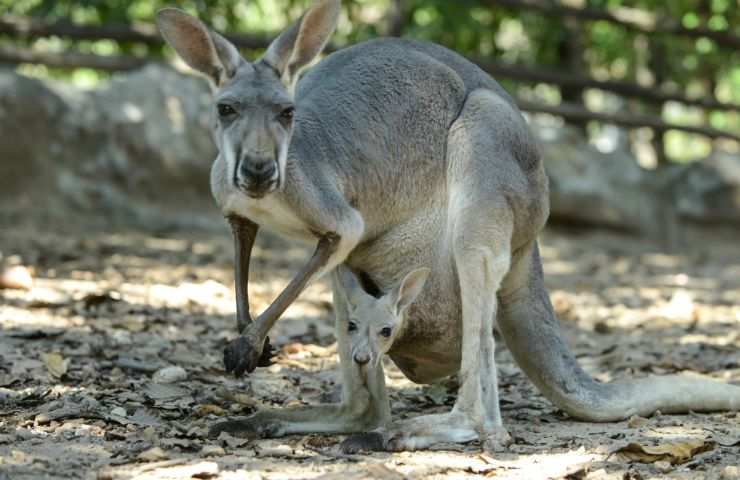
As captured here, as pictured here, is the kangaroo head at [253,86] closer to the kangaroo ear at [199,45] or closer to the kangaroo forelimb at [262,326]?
the kangaroo ear at [199,45]

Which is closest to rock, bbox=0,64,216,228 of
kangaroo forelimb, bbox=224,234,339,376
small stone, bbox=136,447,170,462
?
kangaroo forelimb, bbox=224,234,339,376

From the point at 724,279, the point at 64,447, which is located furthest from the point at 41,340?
the point at 724,279

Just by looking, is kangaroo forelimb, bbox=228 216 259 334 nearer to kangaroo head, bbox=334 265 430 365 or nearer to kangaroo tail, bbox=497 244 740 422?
kangaroo head, bbox=334 265 430 365

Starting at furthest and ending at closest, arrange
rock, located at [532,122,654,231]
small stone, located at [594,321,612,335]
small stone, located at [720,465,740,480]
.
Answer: rock, located at [532,122,654,231] < small stone, located at [594,321,612,335] < small stone, located at [720,465,740,480]

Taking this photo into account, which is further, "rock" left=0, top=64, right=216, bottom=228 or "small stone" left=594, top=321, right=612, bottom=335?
"rock" left=0, top=64, right=216, bottom=228

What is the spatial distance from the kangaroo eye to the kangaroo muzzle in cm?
24

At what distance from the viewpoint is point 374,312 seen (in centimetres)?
432

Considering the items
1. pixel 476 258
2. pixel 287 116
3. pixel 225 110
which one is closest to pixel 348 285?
pixel 476 258

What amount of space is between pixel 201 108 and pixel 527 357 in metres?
5.08

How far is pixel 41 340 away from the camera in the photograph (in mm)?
5273

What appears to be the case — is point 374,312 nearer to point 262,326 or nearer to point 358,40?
point 262,326

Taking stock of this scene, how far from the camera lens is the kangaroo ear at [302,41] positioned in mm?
4141

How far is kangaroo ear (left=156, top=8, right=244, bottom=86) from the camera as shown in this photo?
13.4ft

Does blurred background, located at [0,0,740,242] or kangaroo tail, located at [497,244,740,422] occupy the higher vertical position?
blurred background, located at [0,0,740,242]
